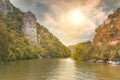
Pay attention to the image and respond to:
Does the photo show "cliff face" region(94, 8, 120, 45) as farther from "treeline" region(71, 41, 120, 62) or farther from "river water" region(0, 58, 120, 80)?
"river water" region(0, 58, 120, 80)

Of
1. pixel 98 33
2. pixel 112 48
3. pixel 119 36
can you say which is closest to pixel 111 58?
pixel 112 48

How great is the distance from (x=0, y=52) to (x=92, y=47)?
68563mm

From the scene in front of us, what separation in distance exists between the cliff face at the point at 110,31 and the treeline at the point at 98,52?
6.31 meters

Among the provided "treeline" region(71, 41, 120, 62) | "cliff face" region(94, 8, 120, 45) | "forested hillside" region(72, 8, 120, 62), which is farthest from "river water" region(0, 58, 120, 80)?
"cliff face" region(94, 8, 120, 45)

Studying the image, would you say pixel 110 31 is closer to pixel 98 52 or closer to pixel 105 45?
pixel 105 45

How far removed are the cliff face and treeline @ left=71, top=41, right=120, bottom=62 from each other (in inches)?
248

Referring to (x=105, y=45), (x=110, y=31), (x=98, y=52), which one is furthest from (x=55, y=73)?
(x=110, y=31)

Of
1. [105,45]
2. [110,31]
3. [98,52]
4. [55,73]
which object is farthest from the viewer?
[110,31]

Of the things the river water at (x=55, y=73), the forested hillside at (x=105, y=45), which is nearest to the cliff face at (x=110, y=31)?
the forested hillside at (x=105, y=45)

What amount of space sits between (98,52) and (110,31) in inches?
685

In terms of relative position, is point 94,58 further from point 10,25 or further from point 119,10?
point 10,25

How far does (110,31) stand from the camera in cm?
15725

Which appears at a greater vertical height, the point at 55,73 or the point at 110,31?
the point at 110,31

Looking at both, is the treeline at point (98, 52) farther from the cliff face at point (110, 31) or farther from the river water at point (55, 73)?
the river water at point (55, 73)
